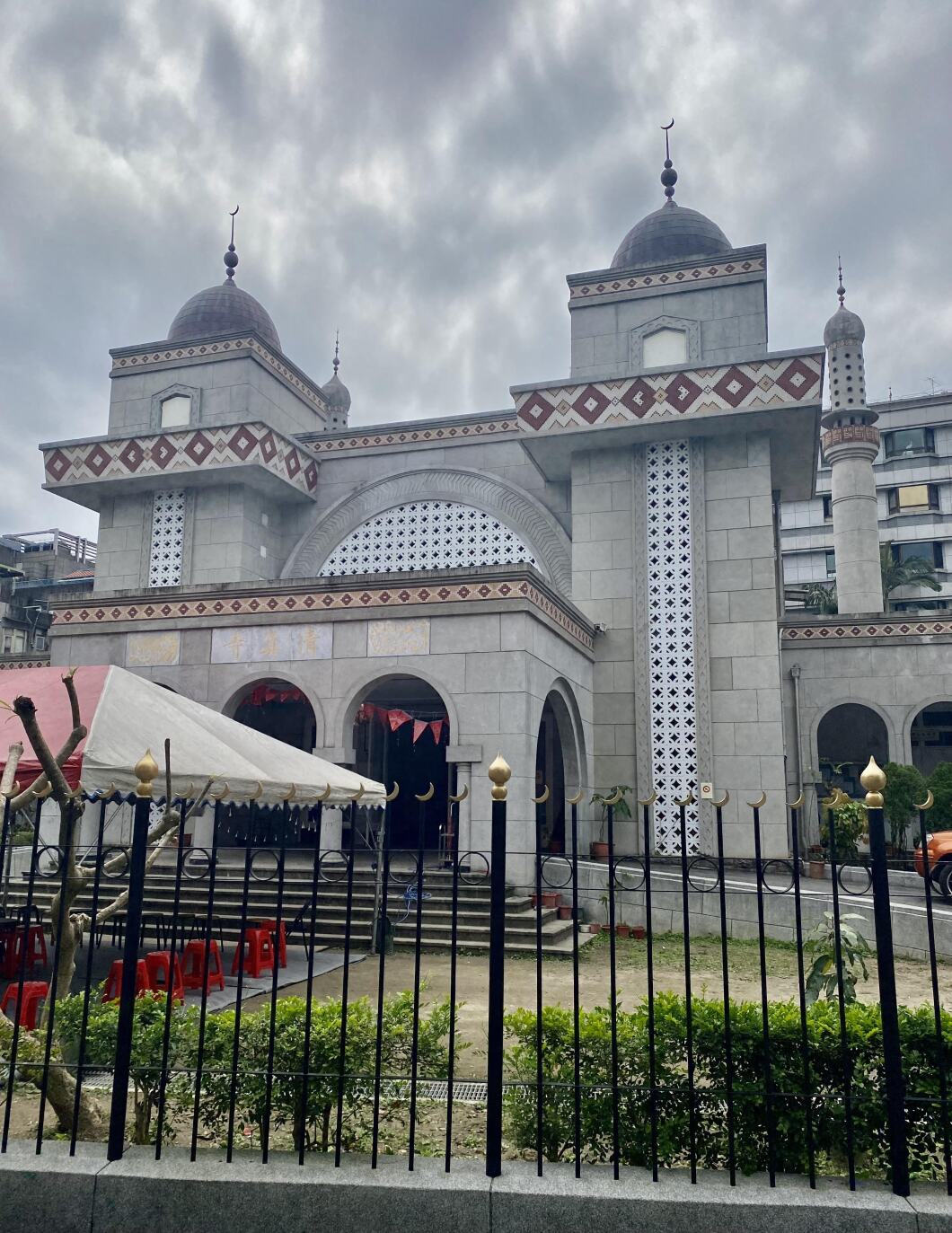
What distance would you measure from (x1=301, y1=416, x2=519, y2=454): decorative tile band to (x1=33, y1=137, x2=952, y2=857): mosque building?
2.2 inches

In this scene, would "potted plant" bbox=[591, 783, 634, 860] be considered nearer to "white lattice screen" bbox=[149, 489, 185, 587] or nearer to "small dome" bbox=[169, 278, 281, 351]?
"white lattice screen" bbox=[149, 489, 185, 587]

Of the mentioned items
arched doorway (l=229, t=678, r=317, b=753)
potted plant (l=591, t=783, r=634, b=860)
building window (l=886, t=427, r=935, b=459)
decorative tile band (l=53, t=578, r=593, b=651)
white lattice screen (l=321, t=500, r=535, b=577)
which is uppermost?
building window (l=886, t=427, r=935, b=459)

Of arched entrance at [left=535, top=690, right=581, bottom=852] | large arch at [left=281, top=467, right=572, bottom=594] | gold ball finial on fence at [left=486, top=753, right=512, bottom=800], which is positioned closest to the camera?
gold ball finial on fence at [left=486, top=753, right=512, bottom=800]

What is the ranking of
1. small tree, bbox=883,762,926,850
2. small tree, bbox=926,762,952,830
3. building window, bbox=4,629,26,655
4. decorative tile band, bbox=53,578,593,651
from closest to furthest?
1. decorative tile band, bbox=53,578,593,651
2. small tree, bbox=926,762,952,830
3. small tree, bbox=883,762,926,850
4. building window, bbox=4,629,26,655

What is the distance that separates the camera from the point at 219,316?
817 inches

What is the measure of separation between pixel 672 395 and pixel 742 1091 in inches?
540

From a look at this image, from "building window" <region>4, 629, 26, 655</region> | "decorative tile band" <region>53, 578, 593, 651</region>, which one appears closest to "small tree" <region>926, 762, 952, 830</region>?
"decorative tile band" <region>53, 578, 593, 651</region>

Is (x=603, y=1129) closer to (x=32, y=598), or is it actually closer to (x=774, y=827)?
(x=774, y=827)

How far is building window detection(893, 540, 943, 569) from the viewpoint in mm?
42062

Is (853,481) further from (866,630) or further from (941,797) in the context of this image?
(941,797)

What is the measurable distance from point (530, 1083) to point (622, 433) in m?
13.8

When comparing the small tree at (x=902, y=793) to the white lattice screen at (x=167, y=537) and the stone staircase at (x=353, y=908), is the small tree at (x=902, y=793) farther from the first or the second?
the white lattice screen at (x=167, y=537)

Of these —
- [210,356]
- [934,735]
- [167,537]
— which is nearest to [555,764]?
[167,537]

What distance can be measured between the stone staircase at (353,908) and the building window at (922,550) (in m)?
35.8
